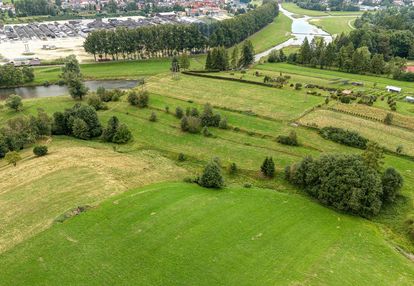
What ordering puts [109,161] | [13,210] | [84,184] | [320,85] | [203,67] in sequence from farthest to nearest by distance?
[203,67]
[320,85]
[109,161]
[84,184]
[13,210]

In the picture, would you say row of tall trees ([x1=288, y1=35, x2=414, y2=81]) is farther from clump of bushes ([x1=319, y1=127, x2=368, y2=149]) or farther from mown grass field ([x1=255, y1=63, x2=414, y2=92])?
clump of bushes ([x1=319, y1=127, x2=368, y2=149])

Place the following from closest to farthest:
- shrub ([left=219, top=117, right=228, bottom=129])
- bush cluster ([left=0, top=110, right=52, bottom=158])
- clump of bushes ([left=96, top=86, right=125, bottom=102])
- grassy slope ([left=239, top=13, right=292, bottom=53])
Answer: bush cluster ([left=0, top=110, right=52, bottom=158])
shrub ([left=219, top=117, right=228, bottom=129])
clump of bushes ([left=96, top=86, right=125, bottom=102])
grassy slope ([left=239, top=13, right=292, bottom=53])

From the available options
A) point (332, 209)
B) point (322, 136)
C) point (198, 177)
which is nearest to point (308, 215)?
point (332, 209)

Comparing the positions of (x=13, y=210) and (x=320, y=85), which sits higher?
(x=320, y=85)

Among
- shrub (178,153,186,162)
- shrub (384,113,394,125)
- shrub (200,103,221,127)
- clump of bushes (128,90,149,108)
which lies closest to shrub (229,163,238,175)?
shrub (178,153,186,162)

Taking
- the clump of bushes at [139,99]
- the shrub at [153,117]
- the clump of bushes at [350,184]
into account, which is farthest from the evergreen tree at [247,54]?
the clump of bushes at [350,184]

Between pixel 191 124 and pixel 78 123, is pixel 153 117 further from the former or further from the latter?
pixel 78 123

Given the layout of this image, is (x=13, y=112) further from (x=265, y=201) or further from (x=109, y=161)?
(x=265, y=201)

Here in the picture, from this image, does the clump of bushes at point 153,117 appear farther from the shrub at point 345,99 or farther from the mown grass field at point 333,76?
the mown grass field at point 333,76
